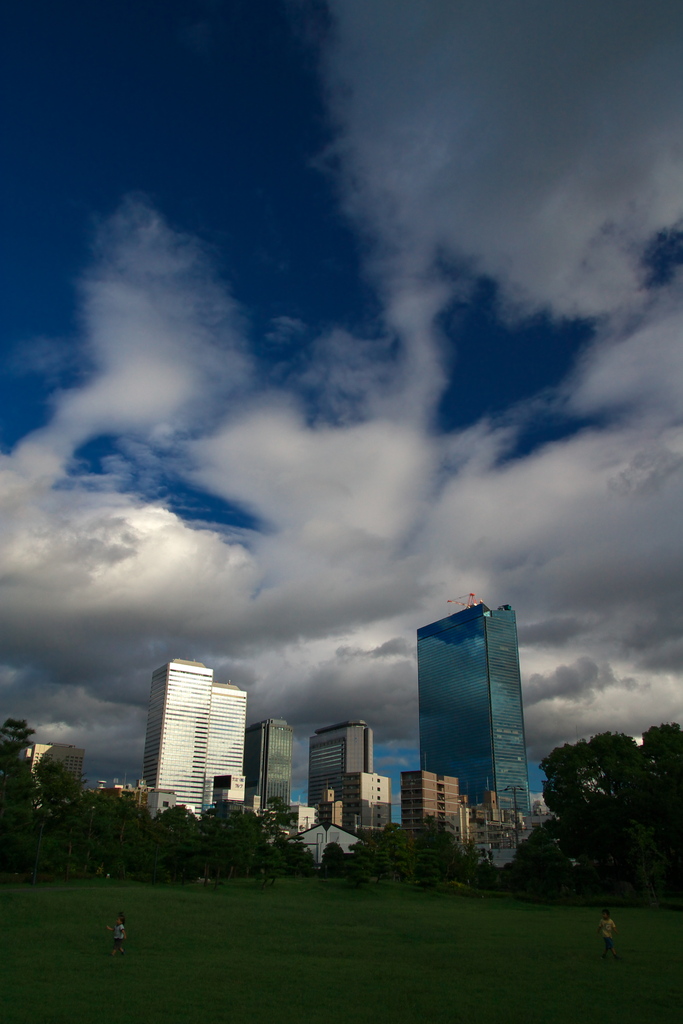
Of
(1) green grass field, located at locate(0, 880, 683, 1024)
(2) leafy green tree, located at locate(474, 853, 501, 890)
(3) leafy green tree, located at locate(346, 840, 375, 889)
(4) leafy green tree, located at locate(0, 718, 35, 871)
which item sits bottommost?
(2) leafy green tree, located at locate(474, 853, 501, 890)


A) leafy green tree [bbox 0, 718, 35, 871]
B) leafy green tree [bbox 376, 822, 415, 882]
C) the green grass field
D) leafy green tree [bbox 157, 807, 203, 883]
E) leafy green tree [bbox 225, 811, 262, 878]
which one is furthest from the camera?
leafy green tree [bbox 376, 822, 415, 882]

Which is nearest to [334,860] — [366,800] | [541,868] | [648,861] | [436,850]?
[436,850]

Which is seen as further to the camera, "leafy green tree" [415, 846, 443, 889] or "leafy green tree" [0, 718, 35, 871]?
"leafy green tree" [415, 846, 443, 889]

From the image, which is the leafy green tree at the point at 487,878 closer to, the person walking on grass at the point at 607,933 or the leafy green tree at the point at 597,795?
the leafy green tree at the point at 597,795

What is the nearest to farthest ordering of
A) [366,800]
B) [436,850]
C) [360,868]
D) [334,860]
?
1. [360,868]
2. [436,850]
3. [334,860]
4. [366,800]

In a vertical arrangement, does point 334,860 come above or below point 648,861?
below

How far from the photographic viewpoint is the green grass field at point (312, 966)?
1523 centimetres

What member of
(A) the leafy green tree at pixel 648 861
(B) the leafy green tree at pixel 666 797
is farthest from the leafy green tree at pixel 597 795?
(A) the leafy green tree at pixel 648 861

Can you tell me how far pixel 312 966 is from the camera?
20.8 metres

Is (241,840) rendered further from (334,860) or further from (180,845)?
(334,860)

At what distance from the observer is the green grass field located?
15227 mm

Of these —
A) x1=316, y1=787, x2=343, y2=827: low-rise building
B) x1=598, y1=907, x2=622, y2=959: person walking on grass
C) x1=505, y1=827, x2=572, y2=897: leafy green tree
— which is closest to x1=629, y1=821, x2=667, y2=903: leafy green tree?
x1=505, y1=827, x2=572, y2=897: leafy green tree

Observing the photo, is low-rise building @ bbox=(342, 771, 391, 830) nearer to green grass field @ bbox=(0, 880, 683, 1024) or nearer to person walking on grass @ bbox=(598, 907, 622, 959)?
green grass field @ bbox=(0, 880, 683, 1024)

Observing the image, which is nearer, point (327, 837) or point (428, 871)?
point (428, 871)
